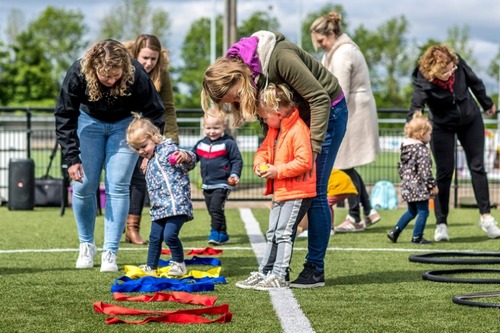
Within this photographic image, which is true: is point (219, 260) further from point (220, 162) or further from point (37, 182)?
point (37, 182)

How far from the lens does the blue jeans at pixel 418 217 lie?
1010 centimetres

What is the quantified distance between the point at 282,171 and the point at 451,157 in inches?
172

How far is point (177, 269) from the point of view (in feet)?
24.2

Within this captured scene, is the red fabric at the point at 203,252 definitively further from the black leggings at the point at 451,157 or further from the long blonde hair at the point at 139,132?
the black leggings at the point at 451,157

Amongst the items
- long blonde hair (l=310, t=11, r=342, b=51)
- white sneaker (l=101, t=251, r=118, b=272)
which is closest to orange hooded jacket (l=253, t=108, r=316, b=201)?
white sneaker (l=101, t=251, r=118, b=272)

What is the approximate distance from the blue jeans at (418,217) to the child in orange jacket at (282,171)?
11.6 feet

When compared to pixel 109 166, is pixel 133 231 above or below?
below

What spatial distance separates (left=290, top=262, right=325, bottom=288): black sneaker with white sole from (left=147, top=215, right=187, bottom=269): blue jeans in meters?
1.01

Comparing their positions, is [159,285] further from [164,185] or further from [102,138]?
[102,138]

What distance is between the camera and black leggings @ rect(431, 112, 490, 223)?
10.4m

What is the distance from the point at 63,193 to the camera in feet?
45.0

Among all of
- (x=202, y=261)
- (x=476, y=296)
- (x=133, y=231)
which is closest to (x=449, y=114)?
(x=133, y=231)

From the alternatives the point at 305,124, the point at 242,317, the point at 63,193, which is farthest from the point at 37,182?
the point at 242,317

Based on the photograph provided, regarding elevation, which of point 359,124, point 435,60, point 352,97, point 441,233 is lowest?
point 441,233
